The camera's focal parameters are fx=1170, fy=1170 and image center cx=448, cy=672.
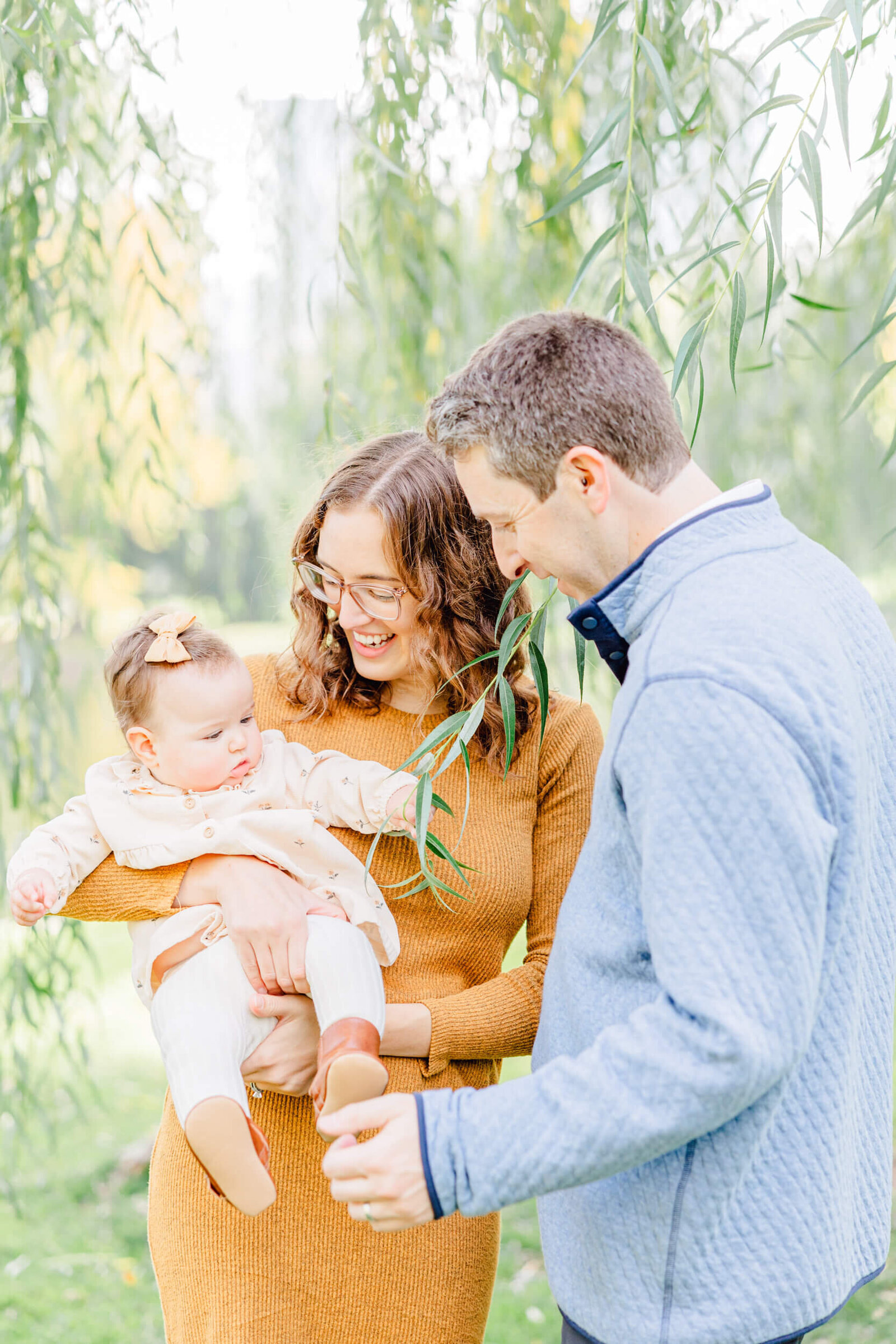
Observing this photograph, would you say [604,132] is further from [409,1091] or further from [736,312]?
[409,1091]

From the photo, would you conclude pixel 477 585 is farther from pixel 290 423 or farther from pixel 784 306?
pixel 290 423

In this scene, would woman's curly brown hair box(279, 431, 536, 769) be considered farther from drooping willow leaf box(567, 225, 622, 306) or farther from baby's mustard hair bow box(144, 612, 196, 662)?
drooping willow leaf box(567, 225, 622, 306)

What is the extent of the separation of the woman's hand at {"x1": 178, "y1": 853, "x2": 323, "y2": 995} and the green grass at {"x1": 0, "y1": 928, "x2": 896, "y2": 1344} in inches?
46.7

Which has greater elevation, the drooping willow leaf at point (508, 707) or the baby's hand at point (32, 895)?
the drooping willow leaf at point (508, 707)

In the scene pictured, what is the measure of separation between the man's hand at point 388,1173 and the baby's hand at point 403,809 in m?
0.46

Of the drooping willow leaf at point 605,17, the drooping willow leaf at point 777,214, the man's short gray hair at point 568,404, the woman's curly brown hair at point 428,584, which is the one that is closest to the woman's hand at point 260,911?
the woman's curly brown hair at point 428,584

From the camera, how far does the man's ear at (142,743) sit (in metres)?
1.47

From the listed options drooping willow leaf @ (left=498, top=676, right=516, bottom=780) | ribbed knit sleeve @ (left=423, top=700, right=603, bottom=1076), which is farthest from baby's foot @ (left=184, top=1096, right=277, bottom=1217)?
drooping willow leaf @ (left=498, top=676, right=516, bottom=780)

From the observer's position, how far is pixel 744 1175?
92 centimetres

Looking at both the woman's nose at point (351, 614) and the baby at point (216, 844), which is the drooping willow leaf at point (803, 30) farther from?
the baby at point (216, 844)

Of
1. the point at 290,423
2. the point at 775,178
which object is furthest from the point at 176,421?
the point at 775,178

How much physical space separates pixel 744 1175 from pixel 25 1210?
2.75 metres

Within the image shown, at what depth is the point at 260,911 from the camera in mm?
1285

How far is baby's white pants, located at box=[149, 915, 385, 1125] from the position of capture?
3.77 feet
